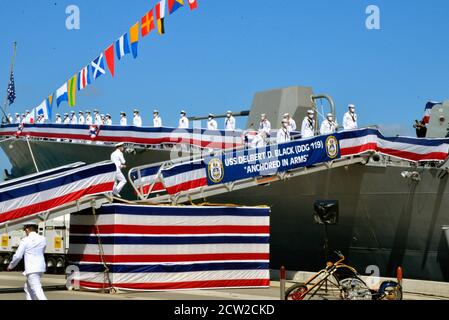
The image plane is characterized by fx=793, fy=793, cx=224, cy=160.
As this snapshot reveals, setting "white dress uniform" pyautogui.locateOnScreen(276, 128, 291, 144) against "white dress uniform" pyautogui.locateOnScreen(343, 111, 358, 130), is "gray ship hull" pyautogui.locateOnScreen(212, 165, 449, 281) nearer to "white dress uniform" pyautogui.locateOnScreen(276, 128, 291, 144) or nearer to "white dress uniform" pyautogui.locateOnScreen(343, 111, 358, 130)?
"white dress uniform" pyautogui.locateOnScreen(276, 128, 291, 144)

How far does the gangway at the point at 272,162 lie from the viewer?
2061 cm

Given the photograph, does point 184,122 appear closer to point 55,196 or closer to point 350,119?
point 350,119

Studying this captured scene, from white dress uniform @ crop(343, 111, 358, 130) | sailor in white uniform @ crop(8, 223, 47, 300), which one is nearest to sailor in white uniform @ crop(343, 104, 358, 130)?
white dress uniform @ crop(343, 111, 358, 130)

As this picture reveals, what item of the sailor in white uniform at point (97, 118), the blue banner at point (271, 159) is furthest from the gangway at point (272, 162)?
the sailor in white uniform at point (97, 118)

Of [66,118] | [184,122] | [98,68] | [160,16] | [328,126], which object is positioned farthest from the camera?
[66,118]

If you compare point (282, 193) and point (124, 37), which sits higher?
point (124, 37)

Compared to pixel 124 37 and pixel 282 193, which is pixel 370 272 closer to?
pixel 282 193

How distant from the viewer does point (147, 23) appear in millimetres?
25406

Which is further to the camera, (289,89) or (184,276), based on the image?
(289,89)

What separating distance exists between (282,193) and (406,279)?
5347 millimetres

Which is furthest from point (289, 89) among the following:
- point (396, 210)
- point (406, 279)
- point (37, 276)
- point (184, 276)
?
point (37, 276)

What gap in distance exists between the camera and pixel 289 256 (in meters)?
25.1

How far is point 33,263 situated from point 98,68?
15.7 metres

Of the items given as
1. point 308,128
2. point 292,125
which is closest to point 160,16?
point 308,128
